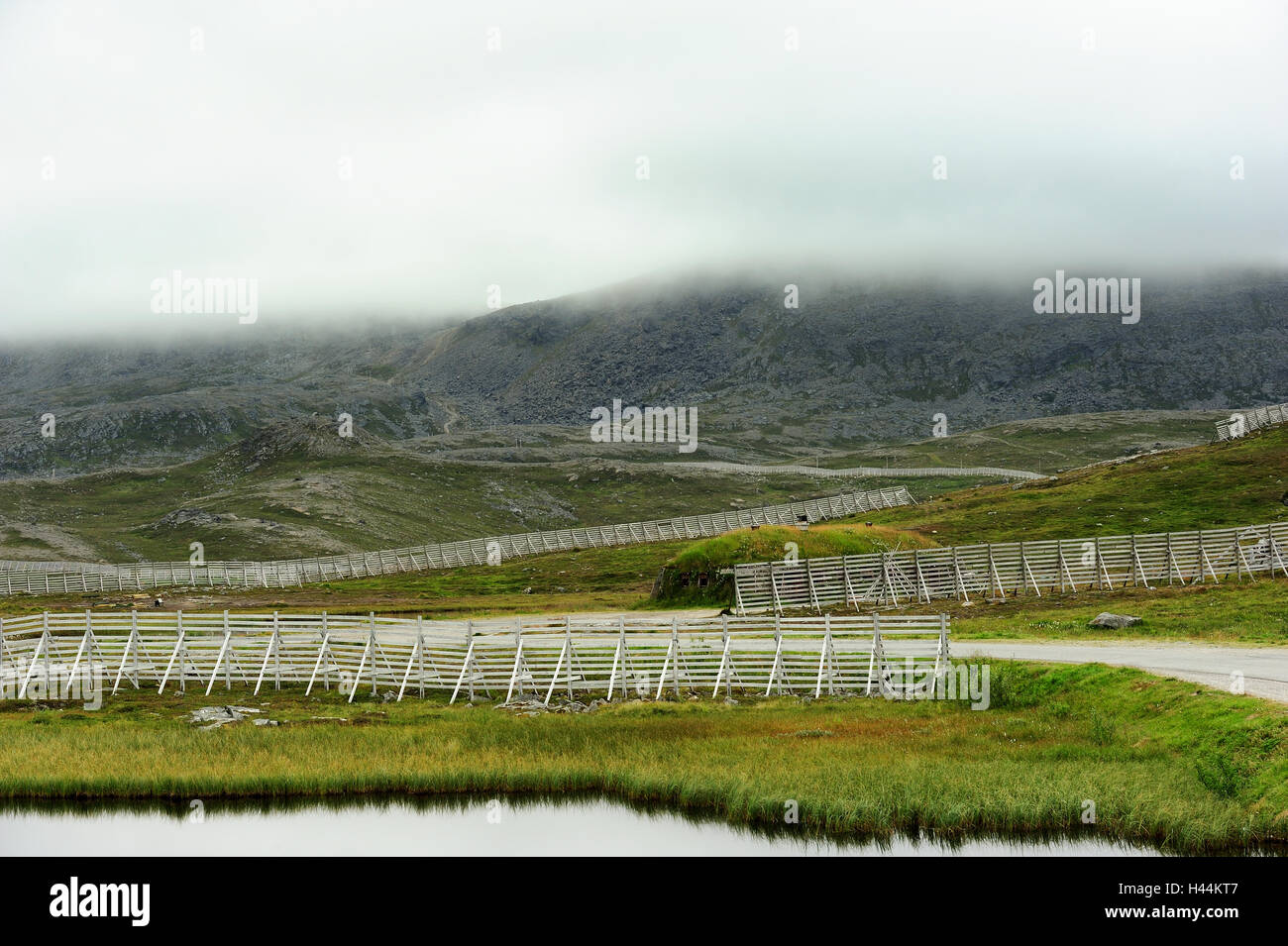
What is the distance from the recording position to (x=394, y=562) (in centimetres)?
12850

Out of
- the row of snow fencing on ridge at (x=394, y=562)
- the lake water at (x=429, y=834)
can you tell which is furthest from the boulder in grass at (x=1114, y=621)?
the row of snow fencing on ridge at (x=394, y=562)

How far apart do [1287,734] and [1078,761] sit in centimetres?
439

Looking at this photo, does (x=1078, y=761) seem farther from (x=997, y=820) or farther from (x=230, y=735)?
(x=230, y=735)

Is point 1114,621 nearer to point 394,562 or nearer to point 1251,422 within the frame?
point 1251,422

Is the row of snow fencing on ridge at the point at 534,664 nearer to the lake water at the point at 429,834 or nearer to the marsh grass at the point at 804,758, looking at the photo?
the marsh grass at the point at 804,758

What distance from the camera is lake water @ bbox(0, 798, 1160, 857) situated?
2186cm

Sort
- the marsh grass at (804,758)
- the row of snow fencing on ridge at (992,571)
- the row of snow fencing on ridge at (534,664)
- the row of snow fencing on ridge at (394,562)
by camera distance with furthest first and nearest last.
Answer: the row of snow fencing on ridge at (394,562), the row of snow fencing on ridge at (992,571), the row of snow fencing on ridge at (534,664), the marsh grass at (804,758)

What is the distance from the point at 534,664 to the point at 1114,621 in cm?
2332

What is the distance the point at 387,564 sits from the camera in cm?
12675

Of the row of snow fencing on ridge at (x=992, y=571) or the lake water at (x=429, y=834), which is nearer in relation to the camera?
the lake water at (x=429, y=834)

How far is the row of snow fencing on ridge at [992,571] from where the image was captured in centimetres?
6206

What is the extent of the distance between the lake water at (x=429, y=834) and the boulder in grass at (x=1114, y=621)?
28.0 metres

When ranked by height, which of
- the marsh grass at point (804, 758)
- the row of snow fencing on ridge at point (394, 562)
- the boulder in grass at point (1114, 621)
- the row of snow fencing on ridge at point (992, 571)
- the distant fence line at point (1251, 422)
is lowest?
the row of snow fencing on ridge at point (394, 562)
